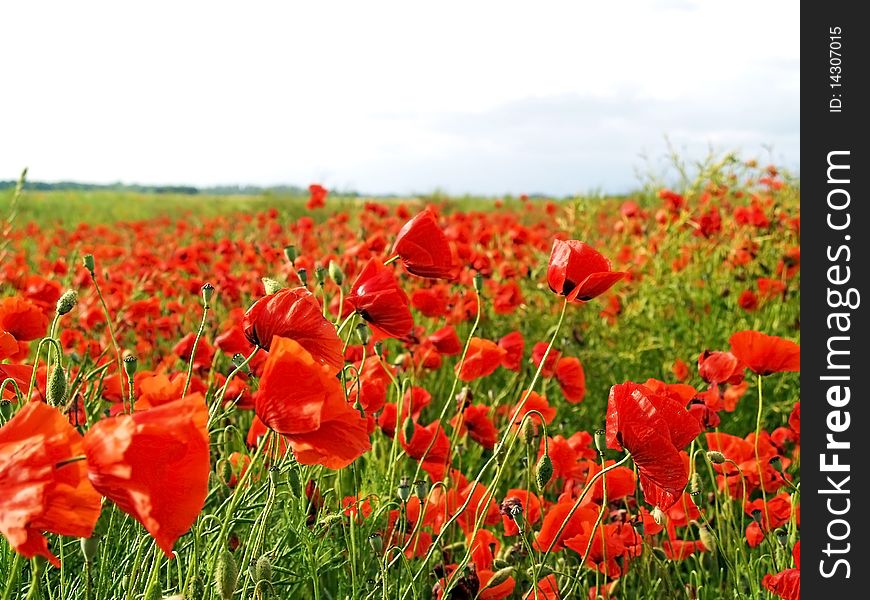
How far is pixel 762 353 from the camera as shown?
1.69 metres

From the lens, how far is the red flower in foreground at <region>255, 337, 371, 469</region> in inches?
34.7

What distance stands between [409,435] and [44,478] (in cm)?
A: 100

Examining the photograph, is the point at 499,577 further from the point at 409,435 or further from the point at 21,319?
the point at 21,319

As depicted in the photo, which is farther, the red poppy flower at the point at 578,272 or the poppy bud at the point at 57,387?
the red poppy flower at the point at 578,272

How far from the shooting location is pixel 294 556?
158cm

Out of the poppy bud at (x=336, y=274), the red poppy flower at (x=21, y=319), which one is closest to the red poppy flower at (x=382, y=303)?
the poppy bud at (x=336, y=274)

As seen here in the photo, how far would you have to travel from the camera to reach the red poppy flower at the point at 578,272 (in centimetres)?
133

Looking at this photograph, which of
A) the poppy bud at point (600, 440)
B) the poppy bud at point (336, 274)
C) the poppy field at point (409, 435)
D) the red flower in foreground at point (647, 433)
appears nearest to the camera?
the poppy field at point (409, 435)

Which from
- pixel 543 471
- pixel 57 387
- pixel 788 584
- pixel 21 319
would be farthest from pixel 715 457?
pixel 21 319

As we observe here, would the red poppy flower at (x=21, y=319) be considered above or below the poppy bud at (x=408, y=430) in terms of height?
above

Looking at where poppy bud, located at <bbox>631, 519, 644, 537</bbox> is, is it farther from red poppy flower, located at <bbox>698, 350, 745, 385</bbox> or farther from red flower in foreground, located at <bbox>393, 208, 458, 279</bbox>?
red flower in foreground, located at <bbox>393, 208, 458, 279</bbox>

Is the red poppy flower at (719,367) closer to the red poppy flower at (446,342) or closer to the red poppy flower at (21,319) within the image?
the red poppy flower at (446,342)
